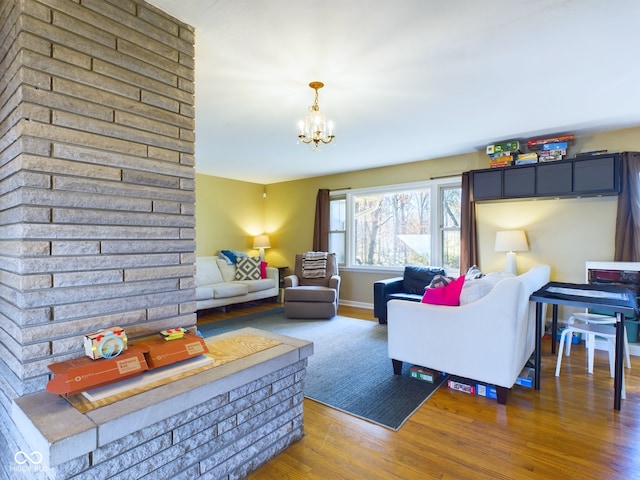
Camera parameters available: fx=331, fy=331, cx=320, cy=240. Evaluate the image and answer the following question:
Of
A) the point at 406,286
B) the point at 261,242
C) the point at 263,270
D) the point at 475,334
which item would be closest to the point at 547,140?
the point at 406,286

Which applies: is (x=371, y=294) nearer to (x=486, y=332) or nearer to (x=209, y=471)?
(x=486, y=332)

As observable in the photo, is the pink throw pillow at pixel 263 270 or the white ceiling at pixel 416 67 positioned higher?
the white ceiling at pixel 416 67

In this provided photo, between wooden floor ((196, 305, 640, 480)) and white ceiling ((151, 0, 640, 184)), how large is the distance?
7.82ft

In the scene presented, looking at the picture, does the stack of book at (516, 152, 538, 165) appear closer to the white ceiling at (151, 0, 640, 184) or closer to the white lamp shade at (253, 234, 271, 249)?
the white ceiling at (151, 0, 640, 184)

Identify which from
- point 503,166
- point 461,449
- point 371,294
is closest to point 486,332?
point 461,449

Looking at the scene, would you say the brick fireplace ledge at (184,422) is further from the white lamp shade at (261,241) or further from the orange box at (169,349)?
the white lamp shade at (261,241)

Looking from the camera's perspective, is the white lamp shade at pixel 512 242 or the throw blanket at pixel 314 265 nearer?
the white lamp shade at pixel 512 242

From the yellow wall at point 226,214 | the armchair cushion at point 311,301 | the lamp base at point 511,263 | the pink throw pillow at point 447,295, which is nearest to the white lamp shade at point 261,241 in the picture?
the yellow wall at point 226,214

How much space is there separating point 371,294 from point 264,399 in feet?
13.6

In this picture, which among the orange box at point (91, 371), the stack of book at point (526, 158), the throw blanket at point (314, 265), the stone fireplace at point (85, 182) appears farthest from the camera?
the throw blanket at point (314, 265)

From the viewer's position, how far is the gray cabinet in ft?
11.5

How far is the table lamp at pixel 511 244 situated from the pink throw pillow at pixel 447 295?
71.4 inches

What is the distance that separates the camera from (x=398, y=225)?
5484 mm

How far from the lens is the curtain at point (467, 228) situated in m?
4.52
